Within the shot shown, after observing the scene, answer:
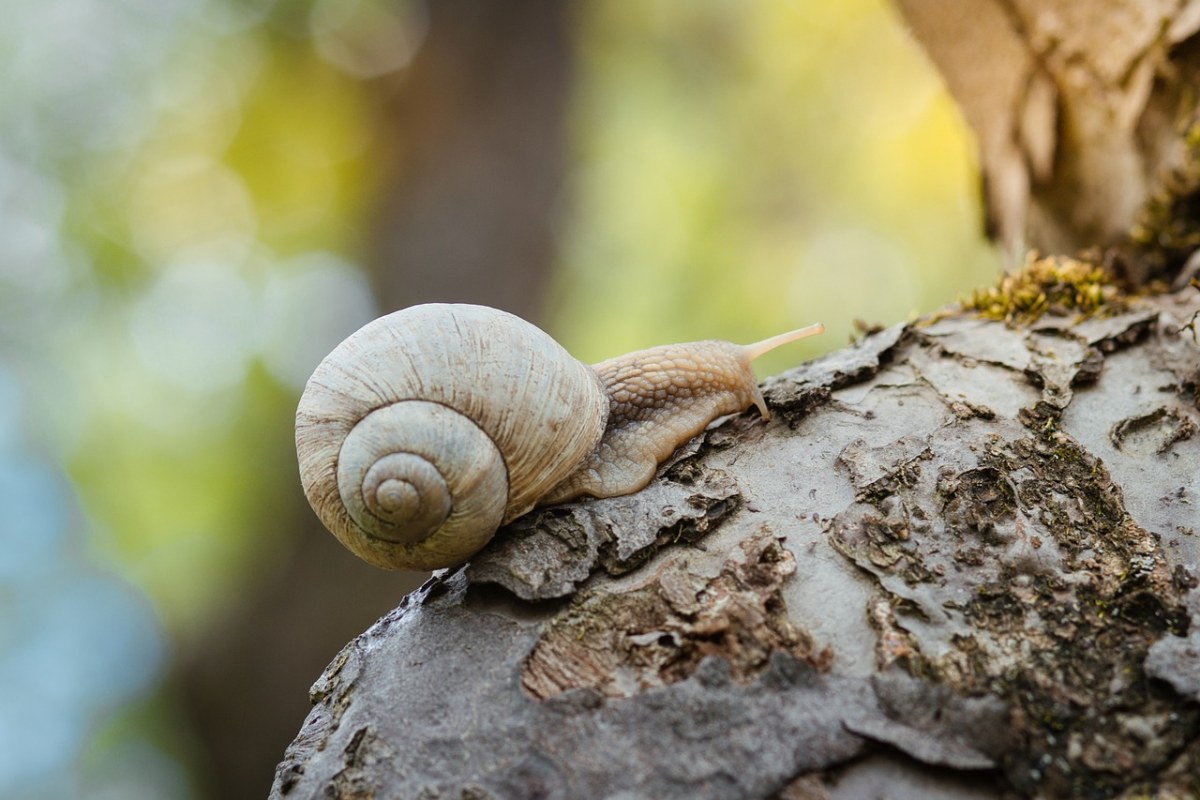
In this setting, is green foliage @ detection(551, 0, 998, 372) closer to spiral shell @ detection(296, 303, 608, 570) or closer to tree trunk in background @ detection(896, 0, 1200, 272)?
tree trunk in background @ detection(896, 0, 1200, 272)

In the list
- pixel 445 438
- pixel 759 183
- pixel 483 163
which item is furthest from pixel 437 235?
pixel 759 183

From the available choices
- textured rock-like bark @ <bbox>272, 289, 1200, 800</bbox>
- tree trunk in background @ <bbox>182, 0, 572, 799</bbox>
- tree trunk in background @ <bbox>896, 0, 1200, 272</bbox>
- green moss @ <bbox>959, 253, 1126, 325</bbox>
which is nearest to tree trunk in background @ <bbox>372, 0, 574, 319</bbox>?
tree trunk in background @ <bbox>182, 0, 572, 799</bbox>

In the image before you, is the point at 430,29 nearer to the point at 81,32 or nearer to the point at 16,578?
the point at 81,32

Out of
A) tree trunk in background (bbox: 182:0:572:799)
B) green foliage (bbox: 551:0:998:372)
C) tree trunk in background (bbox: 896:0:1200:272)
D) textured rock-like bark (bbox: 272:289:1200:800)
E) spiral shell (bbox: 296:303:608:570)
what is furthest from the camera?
green foliage (bbox: 551:0:998:372)

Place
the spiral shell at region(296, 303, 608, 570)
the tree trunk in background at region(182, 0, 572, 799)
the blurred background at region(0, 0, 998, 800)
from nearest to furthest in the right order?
the spiral shell at region(296, 303, 608, 570), the tree trunk in background at region(182, 0, 572, 799), the blurred background at region(0, 0, 998, 800)

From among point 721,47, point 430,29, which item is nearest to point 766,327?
point 721,47
